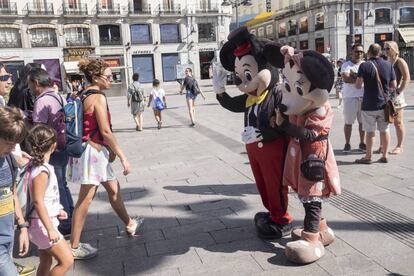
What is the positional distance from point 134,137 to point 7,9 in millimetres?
31633

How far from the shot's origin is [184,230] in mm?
4094

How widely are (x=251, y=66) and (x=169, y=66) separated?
3800cm

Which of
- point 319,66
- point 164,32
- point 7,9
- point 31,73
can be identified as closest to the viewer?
point 319,66

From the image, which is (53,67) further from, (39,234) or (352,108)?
(39,234)

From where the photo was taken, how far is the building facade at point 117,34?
3612cm

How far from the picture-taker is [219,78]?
4.21 meters

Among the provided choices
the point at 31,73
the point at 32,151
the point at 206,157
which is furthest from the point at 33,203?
the point at 206,157

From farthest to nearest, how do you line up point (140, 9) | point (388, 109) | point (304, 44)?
point (304, 44) < point (140, 9) < point (388, 109)

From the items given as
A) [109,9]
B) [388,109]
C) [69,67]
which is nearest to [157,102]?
[388,109]

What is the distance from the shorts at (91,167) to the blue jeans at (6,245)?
3.80ft

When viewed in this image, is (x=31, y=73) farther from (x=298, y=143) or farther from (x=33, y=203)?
(x=298, y=143)

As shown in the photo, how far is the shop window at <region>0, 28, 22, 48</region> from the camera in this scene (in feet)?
117

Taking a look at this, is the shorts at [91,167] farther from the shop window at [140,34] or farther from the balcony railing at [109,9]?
the shop window at [140,34]

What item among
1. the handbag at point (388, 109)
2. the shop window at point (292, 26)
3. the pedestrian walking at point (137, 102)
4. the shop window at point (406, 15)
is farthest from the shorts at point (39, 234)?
the shop window at point (292, 26)
